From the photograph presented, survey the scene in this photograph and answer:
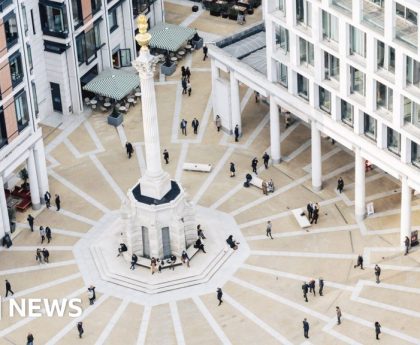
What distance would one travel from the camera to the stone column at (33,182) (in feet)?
440

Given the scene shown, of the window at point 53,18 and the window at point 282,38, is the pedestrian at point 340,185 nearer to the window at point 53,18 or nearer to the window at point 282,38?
the window at point 282,38

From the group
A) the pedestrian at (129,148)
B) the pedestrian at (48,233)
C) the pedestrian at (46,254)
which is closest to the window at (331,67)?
the pedestrian at (129,148)

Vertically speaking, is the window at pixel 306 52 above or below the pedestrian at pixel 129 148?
above

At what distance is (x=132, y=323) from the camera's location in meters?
122

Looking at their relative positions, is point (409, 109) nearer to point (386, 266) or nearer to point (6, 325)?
point (386, 266)

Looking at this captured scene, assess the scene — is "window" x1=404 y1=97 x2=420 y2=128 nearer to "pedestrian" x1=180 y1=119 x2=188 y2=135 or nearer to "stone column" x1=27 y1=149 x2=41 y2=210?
"pedestrian" x1=180 y1=119 x2=188 y2=135

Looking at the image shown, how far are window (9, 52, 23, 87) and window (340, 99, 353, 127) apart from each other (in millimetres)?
30510

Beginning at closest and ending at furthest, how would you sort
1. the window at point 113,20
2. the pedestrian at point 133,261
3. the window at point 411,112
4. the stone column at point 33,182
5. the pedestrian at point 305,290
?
the window at point 411,112, the pedestrian at point 305,290, the pedestrian at point 133,261, the stone column at point 33,182, the window at point 113,20

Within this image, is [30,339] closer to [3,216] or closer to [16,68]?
[3,216]

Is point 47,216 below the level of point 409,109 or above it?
below

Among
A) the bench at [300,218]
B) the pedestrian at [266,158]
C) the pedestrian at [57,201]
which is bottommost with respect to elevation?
the bench at [300,218]

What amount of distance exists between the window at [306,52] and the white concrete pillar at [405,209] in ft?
49.8

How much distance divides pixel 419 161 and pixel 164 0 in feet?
205

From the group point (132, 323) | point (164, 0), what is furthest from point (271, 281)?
point (164, 0)
